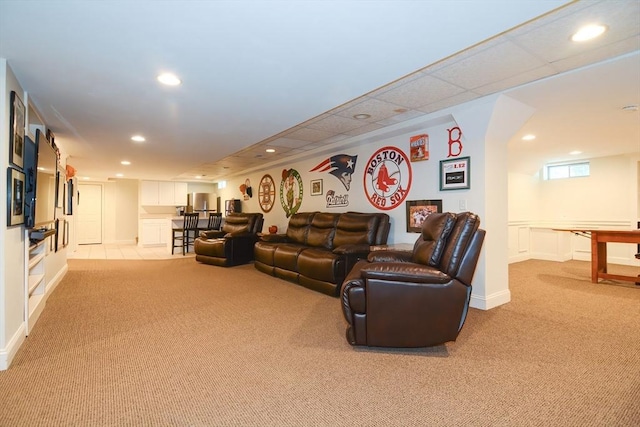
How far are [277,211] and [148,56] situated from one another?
15.9 ft

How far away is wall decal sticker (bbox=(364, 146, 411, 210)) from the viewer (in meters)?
4.27

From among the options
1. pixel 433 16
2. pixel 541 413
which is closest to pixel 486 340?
pixel 541 413

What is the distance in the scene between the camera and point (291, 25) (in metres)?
1.91

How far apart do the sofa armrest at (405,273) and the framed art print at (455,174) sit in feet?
5.42

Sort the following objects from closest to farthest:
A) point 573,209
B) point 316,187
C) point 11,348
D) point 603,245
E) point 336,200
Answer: point 11,348 → point 603,245 → point 336,200 → point 316,187 → point 573,209

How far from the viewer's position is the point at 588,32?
2.04m

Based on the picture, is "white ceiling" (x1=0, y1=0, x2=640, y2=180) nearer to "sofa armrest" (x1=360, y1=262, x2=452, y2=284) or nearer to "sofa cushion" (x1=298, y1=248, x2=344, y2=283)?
"sofa armrest" (x1=360, y1=262, x2=452, y2=284)

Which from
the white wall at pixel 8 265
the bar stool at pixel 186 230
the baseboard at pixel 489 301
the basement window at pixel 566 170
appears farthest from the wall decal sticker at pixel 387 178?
the bar stool at pixel 186 230

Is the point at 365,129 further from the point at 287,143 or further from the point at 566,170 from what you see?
the point at 566,170

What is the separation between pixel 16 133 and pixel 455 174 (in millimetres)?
4031

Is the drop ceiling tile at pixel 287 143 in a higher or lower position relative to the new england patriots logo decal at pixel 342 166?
higher

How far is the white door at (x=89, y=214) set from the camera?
9.80 meters

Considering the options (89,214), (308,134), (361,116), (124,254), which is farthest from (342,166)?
(89,214)

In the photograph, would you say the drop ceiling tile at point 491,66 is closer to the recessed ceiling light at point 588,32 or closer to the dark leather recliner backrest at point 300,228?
the recessed ceiling light at point 588,32
